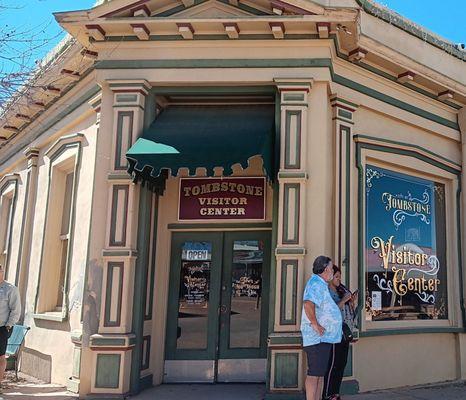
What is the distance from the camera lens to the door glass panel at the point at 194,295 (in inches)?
328

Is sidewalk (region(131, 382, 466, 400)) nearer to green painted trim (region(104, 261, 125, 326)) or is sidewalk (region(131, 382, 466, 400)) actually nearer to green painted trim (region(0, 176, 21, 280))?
green painted trim (region(104, 261, 125, 326))

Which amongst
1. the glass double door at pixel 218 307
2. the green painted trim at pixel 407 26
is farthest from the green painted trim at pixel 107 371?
the green painted trim at pixel 407 26

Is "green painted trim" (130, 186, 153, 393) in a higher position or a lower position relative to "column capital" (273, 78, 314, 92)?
lower

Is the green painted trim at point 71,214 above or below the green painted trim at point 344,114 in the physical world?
below

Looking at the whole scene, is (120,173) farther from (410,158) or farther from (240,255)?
(410,158)

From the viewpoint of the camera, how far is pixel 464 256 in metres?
9.87

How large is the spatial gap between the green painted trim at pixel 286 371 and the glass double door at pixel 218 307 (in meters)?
Answer: 1.06

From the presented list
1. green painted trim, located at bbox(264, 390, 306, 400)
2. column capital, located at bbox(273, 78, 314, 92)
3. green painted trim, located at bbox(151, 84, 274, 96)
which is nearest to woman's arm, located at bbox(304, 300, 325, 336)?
green painted trim, located at bbox(264, 390, 306, 400)

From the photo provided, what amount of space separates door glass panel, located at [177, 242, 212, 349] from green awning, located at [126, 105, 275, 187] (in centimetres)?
126

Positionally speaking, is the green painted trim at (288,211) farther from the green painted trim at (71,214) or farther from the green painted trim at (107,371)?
A: the green painted trim at (71,214)

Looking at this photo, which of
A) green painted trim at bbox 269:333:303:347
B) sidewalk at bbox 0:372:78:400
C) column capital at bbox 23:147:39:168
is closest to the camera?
green painted trim at bbox 269:333:303:347

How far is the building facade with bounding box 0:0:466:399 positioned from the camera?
24.3ft

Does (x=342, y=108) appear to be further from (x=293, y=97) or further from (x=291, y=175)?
(x=291, y=175)

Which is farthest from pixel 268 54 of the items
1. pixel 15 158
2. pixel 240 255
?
pixel 15 158
